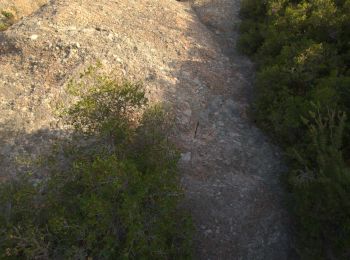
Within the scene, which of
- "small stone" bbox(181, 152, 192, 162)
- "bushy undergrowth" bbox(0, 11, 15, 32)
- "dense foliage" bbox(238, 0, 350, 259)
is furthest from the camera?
"bushy undergrowth" bbox(0, 11, 15, 32)

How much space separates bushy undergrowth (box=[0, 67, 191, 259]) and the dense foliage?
2.15m

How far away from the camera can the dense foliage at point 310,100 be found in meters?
5.86

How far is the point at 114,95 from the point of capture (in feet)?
22.0

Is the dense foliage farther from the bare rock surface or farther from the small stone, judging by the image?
the bare rock surface

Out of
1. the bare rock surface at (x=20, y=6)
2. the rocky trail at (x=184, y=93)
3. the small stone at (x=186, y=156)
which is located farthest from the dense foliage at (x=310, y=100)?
the bare rock surface at (x=20, y=6)

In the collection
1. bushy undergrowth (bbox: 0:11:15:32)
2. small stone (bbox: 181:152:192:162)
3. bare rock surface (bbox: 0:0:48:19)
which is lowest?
small stone (bbox: 181:152:192:162)

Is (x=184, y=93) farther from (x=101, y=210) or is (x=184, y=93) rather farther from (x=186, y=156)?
(x=101, y=210)

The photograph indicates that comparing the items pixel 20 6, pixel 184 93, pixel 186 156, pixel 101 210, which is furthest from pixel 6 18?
pixel 101 210

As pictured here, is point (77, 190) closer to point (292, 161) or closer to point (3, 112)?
point (3, 112)

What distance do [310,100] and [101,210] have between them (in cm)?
483

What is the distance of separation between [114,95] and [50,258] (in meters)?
2.89

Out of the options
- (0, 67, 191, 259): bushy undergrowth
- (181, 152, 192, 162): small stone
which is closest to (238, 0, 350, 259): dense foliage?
(181, 152, 192, 162): small stone

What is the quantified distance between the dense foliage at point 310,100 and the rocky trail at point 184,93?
0.60 meters

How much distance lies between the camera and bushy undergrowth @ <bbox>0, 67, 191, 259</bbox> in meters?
5.23
